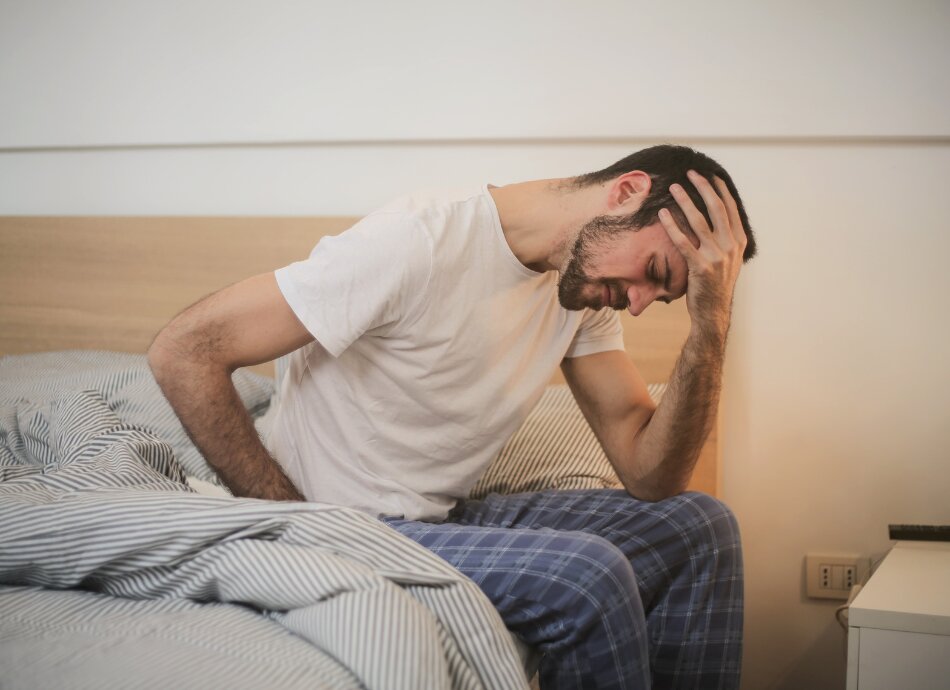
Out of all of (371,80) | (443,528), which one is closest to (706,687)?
(443,528)

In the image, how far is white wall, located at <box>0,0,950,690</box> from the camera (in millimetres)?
1897

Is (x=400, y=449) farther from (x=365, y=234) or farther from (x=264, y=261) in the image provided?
(x=264, y=261)

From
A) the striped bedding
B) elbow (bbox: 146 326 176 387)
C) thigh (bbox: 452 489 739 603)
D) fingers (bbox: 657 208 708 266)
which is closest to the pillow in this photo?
thigh (bbox: 452 489 739 603)

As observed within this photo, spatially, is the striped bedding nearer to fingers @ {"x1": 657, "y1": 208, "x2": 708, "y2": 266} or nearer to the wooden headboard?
fingers @ {"x1": 657, "y1": 208, "x2": 708, "y2": 266}

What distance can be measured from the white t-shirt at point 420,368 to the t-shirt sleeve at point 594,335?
0.09 metres

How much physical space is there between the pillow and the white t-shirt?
12.2 inches

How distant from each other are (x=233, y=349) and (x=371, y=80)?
1.11 m

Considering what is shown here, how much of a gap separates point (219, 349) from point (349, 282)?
194 millimetres

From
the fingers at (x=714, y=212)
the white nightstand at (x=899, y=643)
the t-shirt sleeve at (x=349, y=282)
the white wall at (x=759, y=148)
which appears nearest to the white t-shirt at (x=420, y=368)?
the t-shirt sleeve at (x=349, y=282)

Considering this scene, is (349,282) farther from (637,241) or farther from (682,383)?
(682,383)

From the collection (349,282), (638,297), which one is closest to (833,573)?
(638,297)

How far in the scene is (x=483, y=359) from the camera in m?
1.30

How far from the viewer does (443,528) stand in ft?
3.80

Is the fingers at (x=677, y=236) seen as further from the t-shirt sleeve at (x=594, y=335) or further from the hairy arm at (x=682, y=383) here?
the t-shirt sleeve at (x=594, y=335)
